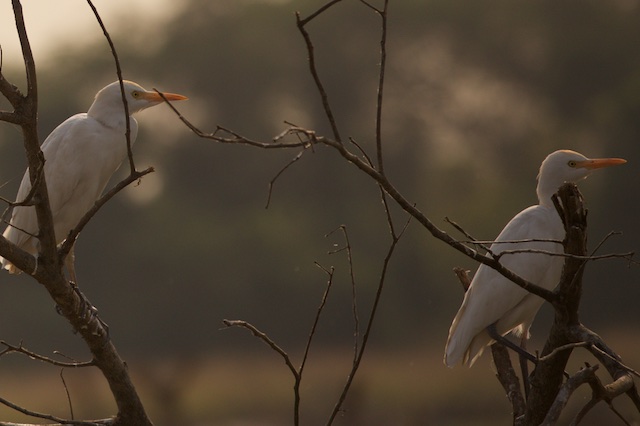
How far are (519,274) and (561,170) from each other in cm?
38

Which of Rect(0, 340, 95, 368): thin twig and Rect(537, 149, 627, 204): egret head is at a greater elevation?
Rect(537, 149, 627, 204): egret head

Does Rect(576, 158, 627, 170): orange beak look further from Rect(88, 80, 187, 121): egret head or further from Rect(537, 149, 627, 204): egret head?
Rect(88, 80, 187, 121): egret head

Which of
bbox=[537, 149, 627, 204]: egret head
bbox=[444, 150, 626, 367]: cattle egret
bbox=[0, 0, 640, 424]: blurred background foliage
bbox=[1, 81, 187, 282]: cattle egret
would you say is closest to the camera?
bbox=[1, 81, 187, 282]: cattle egret

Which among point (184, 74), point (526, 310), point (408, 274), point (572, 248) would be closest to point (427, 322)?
point (408, 274)

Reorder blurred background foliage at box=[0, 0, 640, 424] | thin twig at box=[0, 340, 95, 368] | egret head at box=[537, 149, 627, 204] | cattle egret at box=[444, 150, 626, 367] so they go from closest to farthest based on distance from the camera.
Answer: thin twig at box=[0, 340, 95, 368] → cattle egret at box=[444, 150, 626, 367] → egret head at box=[537, 149, 627, 204] → blurred background foliage at box=[0, 0, 640, 424]

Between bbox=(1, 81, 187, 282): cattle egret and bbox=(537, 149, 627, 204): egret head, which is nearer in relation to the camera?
bbox=(1, 81, 187, 282): cattle egret

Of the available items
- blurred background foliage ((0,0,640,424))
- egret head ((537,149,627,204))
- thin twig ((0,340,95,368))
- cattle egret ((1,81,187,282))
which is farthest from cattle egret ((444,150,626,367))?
blurred background foliage ((0,0,640,424))

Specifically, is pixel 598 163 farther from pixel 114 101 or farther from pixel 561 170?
pixel 114 101

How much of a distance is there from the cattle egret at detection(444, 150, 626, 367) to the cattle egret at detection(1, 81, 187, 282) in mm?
1065

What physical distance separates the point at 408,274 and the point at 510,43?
12.9 ft

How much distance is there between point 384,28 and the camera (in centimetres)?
150

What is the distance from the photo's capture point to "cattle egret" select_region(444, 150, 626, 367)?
3.23 metres

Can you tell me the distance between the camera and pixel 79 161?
10.3 feet

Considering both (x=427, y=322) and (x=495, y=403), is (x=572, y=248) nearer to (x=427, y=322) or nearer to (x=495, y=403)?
(x=495, y=403)
